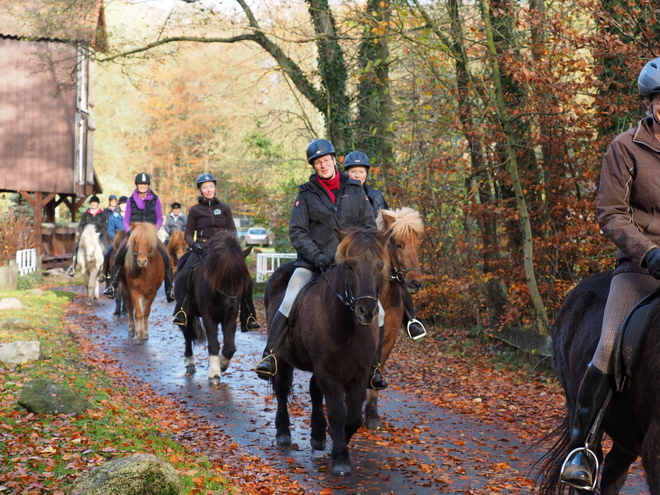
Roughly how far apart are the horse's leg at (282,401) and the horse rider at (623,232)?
3.85m

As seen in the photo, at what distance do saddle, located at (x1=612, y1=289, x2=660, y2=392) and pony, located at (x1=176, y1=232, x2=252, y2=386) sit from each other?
736 centimetres

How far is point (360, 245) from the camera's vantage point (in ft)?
21.1

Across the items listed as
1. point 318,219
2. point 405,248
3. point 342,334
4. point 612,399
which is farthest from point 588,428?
point 405,248

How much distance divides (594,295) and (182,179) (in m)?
53.4

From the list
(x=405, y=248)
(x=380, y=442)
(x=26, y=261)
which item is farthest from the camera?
(x=26, y=261)

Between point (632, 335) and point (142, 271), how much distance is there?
12.4m

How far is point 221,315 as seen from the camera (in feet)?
37.6

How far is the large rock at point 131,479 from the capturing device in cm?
494

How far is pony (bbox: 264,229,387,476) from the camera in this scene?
6.37 m

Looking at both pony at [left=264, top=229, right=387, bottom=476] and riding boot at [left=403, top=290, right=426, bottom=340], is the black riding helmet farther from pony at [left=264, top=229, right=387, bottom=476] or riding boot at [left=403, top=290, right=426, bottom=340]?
riding boot at [left=403, top=290, right=426, bottom=340]

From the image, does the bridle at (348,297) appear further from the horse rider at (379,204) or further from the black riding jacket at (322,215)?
the horse rider at (379,204)

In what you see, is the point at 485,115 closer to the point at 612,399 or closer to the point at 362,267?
the point at 362,267

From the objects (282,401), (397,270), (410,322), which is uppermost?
(397,270)

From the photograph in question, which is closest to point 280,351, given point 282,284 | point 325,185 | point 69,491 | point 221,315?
point 282,284
